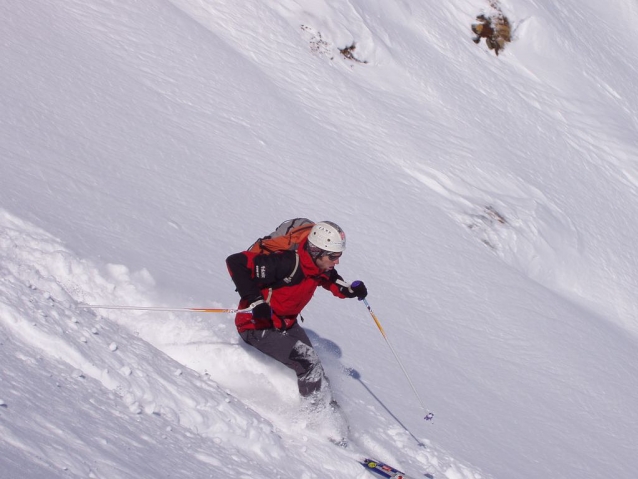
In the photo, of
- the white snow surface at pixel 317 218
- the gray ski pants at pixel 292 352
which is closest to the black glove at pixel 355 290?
the gray ski pants at pixel 292 352

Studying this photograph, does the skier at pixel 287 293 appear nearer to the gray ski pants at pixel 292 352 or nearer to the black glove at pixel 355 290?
the gray ski pants at pixel 292 352

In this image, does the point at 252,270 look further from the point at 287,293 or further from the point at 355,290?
the point at 355,290

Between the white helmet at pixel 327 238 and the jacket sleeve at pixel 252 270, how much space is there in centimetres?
32

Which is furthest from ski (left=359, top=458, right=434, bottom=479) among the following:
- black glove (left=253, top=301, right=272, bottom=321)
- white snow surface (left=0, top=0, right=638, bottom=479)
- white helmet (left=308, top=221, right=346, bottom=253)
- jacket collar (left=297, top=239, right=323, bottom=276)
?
white helmet (left=308, top=221, right=346, bottom=253)

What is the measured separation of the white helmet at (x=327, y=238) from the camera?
19.7ft

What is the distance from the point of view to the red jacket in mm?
5836

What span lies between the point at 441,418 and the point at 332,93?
9576mm

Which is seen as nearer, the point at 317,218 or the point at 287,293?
the point at 287,293

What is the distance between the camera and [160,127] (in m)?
11.5

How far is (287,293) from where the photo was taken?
6211 millimetres

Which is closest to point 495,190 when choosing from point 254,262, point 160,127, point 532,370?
point 532,370

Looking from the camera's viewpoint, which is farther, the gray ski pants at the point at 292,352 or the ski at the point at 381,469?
the gray ski pants at the point at 292,352

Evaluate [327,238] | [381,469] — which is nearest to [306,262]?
[327,238]

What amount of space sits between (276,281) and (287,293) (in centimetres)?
20
